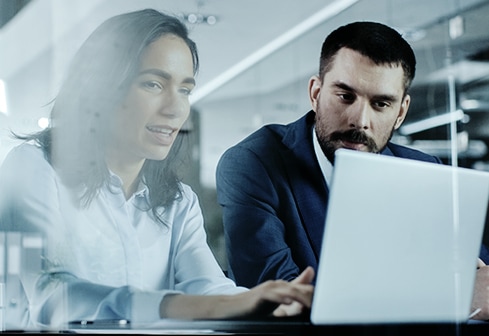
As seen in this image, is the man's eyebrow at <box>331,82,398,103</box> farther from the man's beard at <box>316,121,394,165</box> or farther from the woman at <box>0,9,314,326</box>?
the woman at <box>0,9,314,326</box>

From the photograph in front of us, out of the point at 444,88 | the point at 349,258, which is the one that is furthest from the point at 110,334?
the point at 444,88

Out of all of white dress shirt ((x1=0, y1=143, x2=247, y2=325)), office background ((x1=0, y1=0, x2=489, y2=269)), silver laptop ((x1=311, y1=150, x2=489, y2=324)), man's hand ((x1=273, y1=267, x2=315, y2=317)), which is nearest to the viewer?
silver laptop ((x1=311, y1=150, x2=489, y2=324))

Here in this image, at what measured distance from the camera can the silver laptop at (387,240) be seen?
160 cm

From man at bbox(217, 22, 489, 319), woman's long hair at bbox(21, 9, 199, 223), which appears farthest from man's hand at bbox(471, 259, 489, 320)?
woman's long hair at bbox(21, 9, 199, 223)

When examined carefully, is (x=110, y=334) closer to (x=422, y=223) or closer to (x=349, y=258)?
(x=349, y=258)

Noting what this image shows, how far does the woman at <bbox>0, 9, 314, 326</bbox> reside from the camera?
221 cm

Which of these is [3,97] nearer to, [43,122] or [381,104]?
[43,122]

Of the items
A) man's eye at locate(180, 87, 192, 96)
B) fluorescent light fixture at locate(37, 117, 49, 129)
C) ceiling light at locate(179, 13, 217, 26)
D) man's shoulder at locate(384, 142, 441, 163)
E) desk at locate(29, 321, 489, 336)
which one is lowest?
desk at locate(29, 321, 489, 336)

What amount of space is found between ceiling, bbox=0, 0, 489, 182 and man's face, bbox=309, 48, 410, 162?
0.08 m

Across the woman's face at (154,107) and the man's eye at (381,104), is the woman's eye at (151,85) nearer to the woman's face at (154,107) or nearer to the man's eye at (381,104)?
the woman's face at (154,107)

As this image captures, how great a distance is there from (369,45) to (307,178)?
53 centimetres

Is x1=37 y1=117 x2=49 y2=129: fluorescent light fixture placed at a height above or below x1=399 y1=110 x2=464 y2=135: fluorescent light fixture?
below

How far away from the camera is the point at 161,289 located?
2.24 metres

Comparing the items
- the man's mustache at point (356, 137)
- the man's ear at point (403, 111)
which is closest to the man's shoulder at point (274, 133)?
the man's mustache at point (356, 137)
